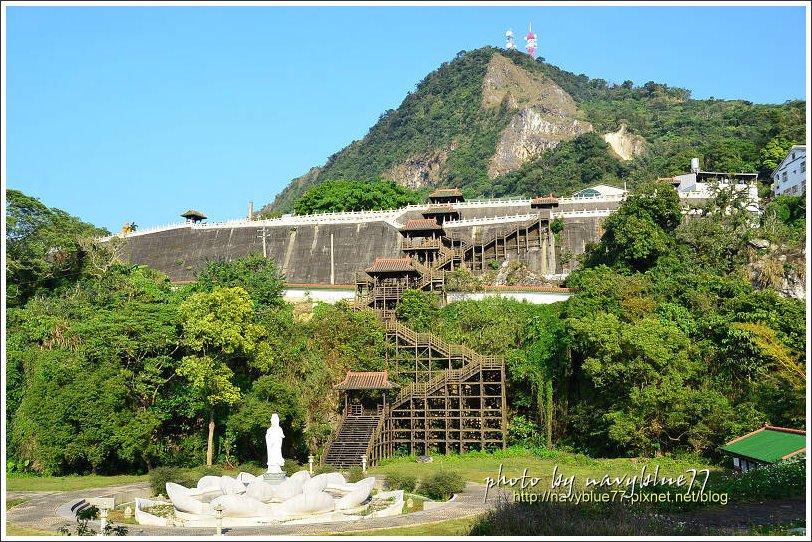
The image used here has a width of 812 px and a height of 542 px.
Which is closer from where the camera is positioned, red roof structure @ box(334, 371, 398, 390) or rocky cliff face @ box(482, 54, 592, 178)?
red roof structure @ box(334, 371, 398, 390)

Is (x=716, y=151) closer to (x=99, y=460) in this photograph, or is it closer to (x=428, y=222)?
(x=428, y=222)

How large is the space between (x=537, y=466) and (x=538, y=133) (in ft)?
342

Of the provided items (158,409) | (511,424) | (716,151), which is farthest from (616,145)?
(158,409)

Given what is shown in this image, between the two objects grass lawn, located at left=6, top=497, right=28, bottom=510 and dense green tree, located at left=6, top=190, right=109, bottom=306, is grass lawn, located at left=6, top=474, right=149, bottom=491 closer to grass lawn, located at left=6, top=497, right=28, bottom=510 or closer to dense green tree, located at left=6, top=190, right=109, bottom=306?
grass lawn, located at left=6, top=497, right=28, bottom=510

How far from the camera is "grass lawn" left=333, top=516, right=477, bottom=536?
55.4ft

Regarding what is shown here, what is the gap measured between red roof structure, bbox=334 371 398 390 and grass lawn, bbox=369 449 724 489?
10.2 feet

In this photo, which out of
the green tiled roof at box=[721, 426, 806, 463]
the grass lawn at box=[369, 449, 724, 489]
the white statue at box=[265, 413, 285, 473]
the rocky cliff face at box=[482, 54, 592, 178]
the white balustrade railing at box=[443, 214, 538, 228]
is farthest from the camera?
the rocky cliff face at box=[482, 54, 592, 178]

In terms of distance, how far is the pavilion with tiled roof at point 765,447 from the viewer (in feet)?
73.9

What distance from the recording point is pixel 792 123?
73.8 m

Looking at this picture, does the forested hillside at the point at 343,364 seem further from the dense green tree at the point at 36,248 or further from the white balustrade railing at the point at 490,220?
the white balustrade railing at the point at 490,220

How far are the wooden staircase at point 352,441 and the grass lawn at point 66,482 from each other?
23.1ft

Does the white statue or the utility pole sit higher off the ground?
the utility pole

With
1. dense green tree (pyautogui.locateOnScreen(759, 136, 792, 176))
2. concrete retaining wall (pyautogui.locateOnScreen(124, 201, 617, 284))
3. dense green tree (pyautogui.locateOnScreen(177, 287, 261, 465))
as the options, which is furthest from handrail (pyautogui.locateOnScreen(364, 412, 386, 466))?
dense green tree (pyautogui.locateOnScreen(759, 136, 792, 176))

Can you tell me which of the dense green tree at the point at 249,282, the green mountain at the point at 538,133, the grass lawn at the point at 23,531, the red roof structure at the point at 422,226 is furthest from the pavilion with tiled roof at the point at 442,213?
the grass lawn at the point at 23,531
